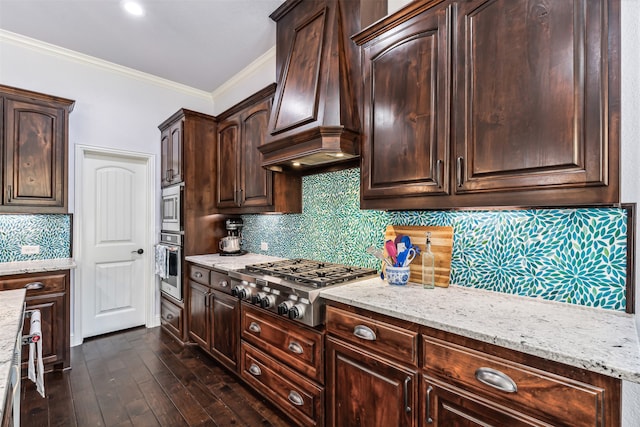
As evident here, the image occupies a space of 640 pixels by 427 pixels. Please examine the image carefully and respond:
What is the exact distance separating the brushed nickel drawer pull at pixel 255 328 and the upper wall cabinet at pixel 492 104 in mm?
1169

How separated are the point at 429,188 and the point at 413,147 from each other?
0.24 metres

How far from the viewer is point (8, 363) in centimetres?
83

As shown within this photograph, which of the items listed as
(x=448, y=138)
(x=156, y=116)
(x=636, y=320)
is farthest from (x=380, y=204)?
(x=156, y=116)

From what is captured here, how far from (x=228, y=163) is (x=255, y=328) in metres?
1.75

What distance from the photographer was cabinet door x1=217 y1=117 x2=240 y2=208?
3080 millimetres

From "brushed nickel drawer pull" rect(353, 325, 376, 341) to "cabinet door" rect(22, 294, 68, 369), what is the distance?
273cm

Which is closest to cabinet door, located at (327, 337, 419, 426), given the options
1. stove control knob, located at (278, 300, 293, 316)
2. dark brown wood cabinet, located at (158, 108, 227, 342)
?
stove control knob, located at (278, 300, 293, 316)

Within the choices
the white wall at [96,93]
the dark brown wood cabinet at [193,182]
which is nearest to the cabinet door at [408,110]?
the dark brown wood cabinet at [193,182]

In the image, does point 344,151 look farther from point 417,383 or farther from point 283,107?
point 417,383

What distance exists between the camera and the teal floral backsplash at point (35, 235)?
2.93 metres

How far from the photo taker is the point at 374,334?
4.83 feet

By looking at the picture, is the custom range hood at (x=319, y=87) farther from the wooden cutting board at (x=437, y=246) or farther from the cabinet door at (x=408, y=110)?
the wooden cutting board at (x=437, y=246)

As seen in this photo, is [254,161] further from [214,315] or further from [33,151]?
[33,151]

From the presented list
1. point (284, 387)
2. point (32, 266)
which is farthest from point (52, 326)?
point (284, 387)
